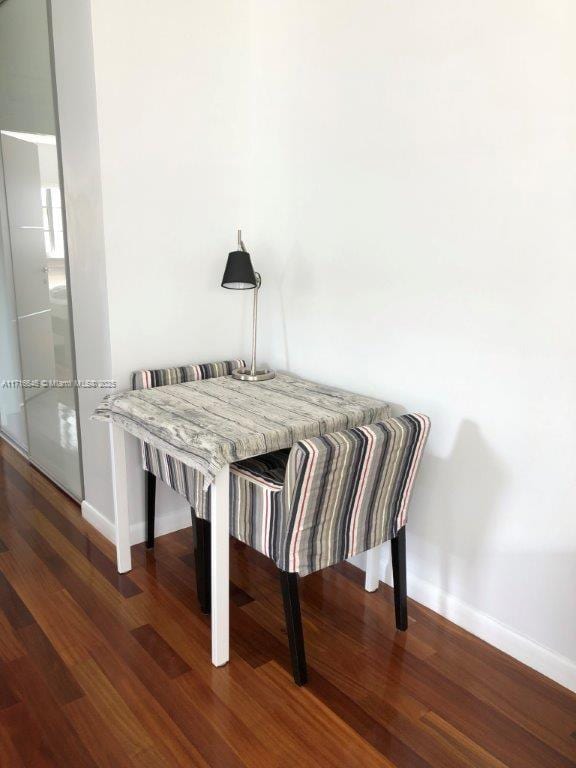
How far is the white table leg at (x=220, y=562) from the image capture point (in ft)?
5.39

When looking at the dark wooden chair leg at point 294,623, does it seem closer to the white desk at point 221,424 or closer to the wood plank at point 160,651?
the white desk at point 221,424

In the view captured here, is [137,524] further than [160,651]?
Yes

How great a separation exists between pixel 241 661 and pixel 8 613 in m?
0.85

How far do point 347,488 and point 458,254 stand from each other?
0.82 metres

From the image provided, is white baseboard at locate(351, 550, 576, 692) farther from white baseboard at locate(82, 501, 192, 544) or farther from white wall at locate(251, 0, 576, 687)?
white baseboard at locate(82, 501, 192, 544)

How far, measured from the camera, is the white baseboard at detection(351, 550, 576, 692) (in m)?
1.73

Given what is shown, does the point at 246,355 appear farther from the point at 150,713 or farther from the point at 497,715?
the point at 497,715

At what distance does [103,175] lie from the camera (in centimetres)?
213

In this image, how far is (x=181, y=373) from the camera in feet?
7.76

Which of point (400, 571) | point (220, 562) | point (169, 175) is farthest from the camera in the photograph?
point (169, 175)

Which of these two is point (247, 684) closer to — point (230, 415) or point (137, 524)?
point (230, 415)

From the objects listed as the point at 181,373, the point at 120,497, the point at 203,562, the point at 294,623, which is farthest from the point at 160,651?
the point at 181,373

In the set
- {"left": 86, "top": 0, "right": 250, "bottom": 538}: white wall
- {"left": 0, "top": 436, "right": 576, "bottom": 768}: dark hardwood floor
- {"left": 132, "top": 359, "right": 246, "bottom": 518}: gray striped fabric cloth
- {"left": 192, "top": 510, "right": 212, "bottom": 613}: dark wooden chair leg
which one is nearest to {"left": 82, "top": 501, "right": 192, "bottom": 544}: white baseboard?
{"left": 86, "top": 0, "right": 250, "bottom": 538}: white wall

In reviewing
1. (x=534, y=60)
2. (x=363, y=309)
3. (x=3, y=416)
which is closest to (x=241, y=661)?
(x=363, y=309)
